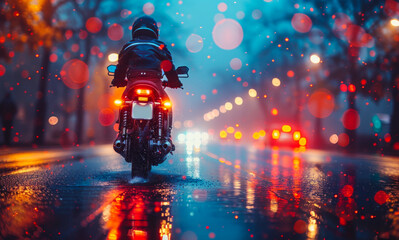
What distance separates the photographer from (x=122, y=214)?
551cm

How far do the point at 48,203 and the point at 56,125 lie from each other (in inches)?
1913

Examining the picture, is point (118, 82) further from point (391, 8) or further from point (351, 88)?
point (351, 88)

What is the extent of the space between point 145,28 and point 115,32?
1104 inches

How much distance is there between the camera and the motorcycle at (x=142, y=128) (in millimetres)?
8008

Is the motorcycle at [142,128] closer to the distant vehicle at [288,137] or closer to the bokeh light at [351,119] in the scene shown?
the bokeh light at [351,119]

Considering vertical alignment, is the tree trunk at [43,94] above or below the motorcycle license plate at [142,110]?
above

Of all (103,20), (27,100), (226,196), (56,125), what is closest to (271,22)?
(103,20)

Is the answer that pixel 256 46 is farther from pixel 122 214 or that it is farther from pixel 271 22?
pixel 122 214

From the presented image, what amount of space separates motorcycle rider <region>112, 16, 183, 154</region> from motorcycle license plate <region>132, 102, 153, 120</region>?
14.2 inches

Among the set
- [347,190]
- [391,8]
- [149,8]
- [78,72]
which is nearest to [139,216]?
[347,190]

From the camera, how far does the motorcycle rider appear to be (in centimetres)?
837

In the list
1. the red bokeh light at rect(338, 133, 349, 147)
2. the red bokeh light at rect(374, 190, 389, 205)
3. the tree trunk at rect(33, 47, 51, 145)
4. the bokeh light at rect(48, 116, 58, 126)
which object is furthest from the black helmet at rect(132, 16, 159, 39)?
the bokeh light at rect(48, 116, 58, 126)

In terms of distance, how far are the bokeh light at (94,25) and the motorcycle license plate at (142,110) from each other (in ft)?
86.2

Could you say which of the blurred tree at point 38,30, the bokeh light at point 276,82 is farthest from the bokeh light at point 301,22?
the bokeh light at point 276,82
